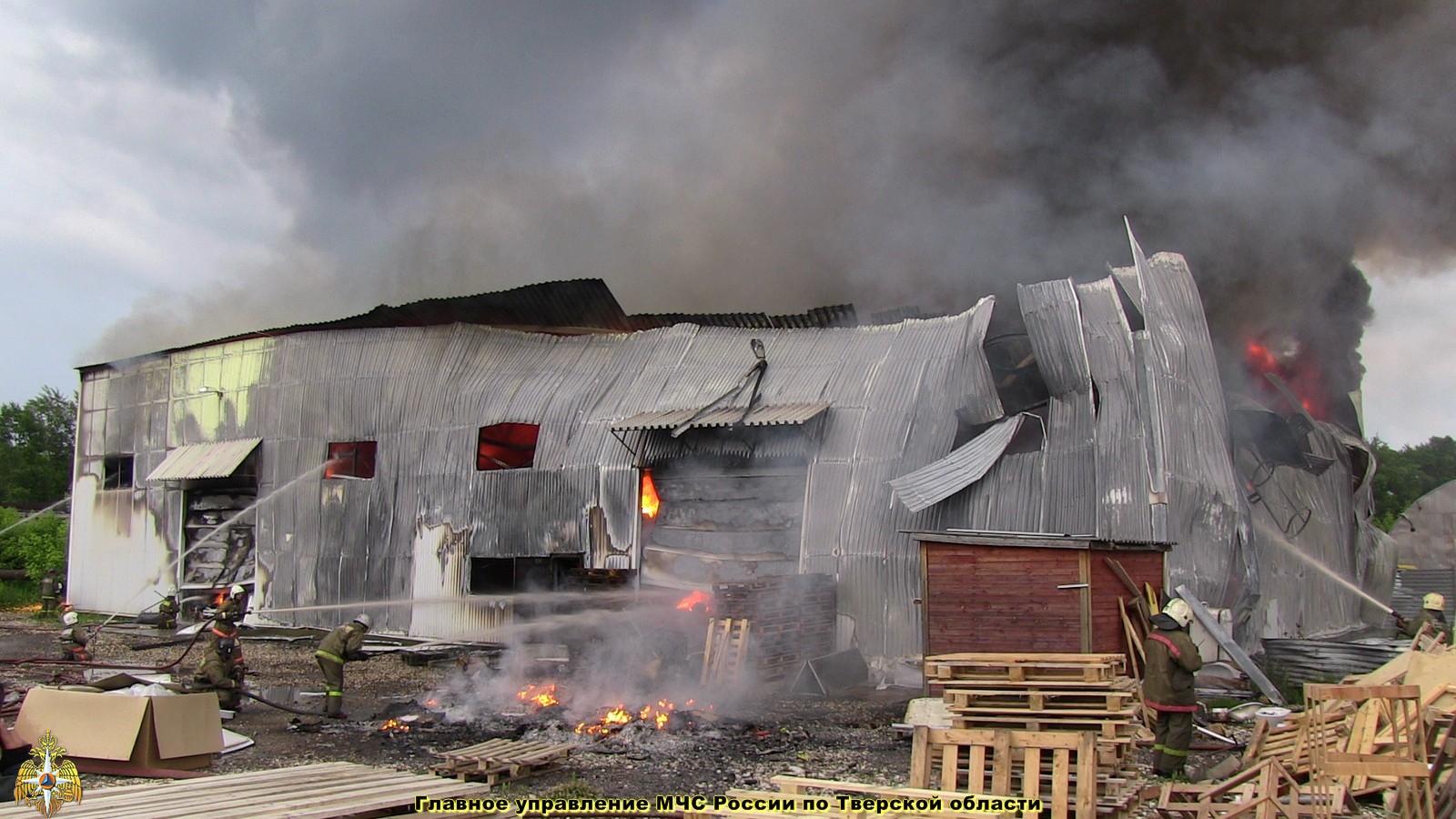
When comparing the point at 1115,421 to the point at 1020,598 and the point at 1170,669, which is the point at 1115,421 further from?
the point at 1170,669

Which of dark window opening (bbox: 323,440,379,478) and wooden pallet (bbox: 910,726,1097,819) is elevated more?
dark window opening (bbox: 323,440,379,478)

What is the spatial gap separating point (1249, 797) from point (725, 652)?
25.3ft

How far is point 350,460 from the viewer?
22031mm

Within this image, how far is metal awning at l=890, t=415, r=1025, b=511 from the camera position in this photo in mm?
14938

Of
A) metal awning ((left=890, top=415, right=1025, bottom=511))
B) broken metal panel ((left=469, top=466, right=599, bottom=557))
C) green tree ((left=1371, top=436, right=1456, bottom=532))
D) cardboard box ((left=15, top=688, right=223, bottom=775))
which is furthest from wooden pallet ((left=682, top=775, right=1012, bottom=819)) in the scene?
green tree ((left=1371, top=436, right=1456, bottom=532))

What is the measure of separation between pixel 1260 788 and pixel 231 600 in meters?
11.7

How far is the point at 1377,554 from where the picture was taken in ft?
71.5

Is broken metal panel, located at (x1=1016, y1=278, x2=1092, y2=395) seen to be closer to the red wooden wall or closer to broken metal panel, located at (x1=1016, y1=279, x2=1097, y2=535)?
broken metal panel, located at (x1=1016, y1=279, x2=1097, y2=535)

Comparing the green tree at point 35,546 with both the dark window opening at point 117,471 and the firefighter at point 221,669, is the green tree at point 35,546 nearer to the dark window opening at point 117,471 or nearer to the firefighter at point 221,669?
the dark window opening at point 117,471

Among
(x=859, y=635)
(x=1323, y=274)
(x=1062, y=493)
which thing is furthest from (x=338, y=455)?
(x=1323, y=274)

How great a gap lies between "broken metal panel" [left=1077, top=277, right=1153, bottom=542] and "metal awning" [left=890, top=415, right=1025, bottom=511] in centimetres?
136

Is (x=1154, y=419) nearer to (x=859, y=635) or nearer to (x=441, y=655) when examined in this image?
(x=859, y=635)

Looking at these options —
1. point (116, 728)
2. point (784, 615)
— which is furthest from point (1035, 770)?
point (784, 615)

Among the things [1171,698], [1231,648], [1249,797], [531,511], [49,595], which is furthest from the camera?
[49,595]
